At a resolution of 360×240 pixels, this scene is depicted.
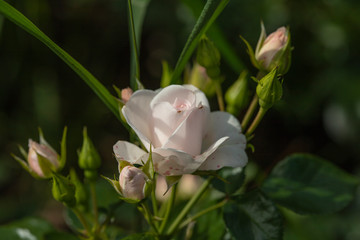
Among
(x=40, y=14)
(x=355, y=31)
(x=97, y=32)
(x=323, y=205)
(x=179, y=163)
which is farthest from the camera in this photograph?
(x=97, y=32)

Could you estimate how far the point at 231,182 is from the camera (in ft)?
3.33

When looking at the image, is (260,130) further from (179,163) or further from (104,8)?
(179,163)

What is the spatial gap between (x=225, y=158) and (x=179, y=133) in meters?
0.10

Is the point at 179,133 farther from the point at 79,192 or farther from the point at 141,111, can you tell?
the point at 79,192

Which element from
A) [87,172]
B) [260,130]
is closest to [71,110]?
[260,130]

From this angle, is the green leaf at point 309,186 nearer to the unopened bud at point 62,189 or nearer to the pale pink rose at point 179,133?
the pale pink rose at point 179,133

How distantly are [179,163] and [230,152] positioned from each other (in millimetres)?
104

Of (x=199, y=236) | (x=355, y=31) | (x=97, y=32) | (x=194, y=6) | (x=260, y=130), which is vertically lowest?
(x=260, y=130)

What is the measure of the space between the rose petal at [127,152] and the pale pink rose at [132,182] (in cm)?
2

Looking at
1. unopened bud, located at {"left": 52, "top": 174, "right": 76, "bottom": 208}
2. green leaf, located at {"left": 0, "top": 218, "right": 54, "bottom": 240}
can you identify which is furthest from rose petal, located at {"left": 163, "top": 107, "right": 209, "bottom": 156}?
green leaf, located at {"left": 0, "top": 218, "right": 54, "bottom": 240}

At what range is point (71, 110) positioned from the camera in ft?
7.88

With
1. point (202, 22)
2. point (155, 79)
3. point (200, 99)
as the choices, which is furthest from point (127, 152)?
point (155, 79)

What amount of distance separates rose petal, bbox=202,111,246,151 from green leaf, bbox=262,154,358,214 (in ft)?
0.93

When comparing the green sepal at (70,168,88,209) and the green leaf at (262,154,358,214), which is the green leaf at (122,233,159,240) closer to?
the green sepal at (70,168,88,209)
